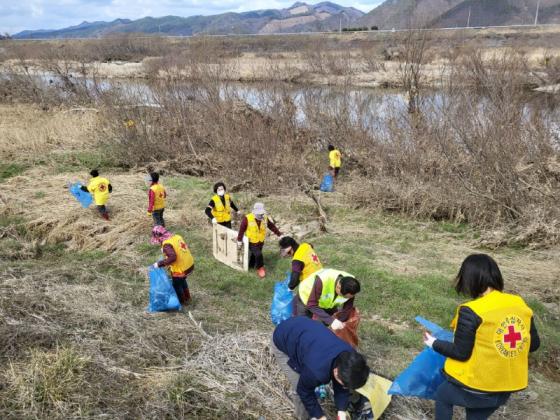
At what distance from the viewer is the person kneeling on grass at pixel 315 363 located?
109 inches

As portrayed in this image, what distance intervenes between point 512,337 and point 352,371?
36.4 inches

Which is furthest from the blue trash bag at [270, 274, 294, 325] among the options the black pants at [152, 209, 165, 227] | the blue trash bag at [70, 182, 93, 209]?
the blue trash bag at [70, 182, 93, 209]

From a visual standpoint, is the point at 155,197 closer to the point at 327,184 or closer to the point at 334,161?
the point at 327,184

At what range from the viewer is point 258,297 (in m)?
6.72

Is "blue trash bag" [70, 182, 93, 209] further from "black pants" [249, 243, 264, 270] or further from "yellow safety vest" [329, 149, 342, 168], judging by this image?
"yellow safety vest" [329, 149, 342, 168]

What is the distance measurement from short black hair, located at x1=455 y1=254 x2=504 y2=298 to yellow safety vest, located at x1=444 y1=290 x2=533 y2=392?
2.1 inches

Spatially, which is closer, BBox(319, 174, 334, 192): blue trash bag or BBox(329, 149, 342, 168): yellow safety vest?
BBox(319, 174, 334, 192): blue trash bag

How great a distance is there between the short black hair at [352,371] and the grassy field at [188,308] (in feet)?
3.50

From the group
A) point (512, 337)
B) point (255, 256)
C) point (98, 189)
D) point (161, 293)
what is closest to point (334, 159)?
point (255, 256)

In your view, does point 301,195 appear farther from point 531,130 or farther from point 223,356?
point 223,356

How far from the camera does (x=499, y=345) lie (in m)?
2.64

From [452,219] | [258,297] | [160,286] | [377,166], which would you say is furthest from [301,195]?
[160,286]

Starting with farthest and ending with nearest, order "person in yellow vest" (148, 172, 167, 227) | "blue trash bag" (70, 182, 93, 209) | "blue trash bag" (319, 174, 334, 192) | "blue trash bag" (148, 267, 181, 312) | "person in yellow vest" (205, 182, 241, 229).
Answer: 1. "blue trash bag" (319, 174, 334, 192)
2. "blue trash bag" (70, 182, 93, 209)
3. "person in yellow vest" (148, 172, 167, 227)
4. "person in yellow vest" (205, 182, 241, 229)
5. "blue trash bag" (148, 267, 181, 312)

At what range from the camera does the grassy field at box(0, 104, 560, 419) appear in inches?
148
